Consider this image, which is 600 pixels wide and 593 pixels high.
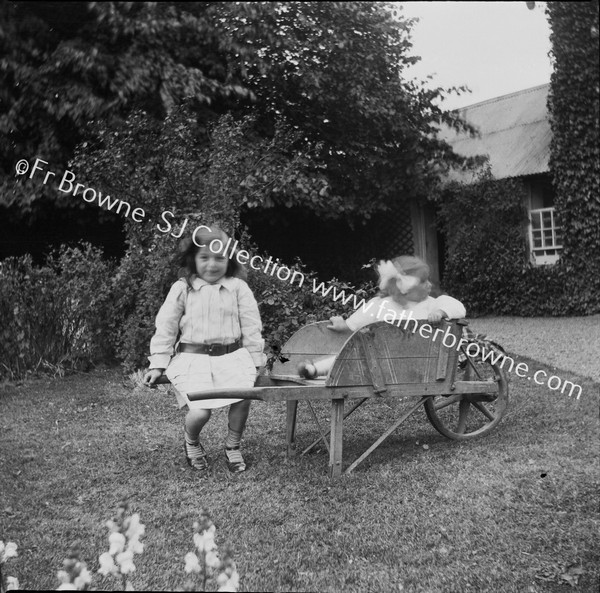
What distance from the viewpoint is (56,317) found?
651 centimetres

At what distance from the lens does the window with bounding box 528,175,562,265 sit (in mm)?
1406

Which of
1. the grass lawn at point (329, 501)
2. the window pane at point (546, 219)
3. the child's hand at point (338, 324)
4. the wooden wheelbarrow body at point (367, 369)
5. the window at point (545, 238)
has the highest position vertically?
the window pane at point (546, 219)

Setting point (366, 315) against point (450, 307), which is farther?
point (366, 315)

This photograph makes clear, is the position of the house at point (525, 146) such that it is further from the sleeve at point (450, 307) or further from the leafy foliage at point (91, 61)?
the sleeve at point (450, 307)

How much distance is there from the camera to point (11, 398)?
568cm

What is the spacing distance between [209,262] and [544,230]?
1755mm

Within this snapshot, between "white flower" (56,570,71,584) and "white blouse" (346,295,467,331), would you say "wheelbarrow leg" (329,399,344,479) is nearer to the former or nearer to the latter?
"white blouse" (346,295,467,331)

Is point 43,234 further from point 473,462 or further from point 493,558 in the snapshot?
point 473,462

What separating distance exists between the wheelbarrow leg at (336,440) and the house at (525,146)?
1.96 metres

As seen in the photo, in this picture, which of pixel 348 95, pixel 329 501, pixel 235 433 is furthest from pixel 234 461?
pixel 348 95

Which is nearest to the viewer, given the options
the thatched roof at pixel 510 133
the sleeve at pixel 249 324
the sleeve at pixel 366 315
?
the thatched roof at pixel 510 133

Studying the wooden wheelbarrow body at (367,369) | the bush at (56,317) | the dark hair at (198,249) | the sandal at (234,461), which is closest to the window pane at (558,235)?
the dark hair at (198,249)

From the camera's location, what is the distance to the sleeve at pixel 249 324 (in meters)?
3.26

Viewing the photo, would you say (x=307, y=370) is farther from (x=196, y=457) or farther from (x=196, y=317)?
(x=196, y=457)
